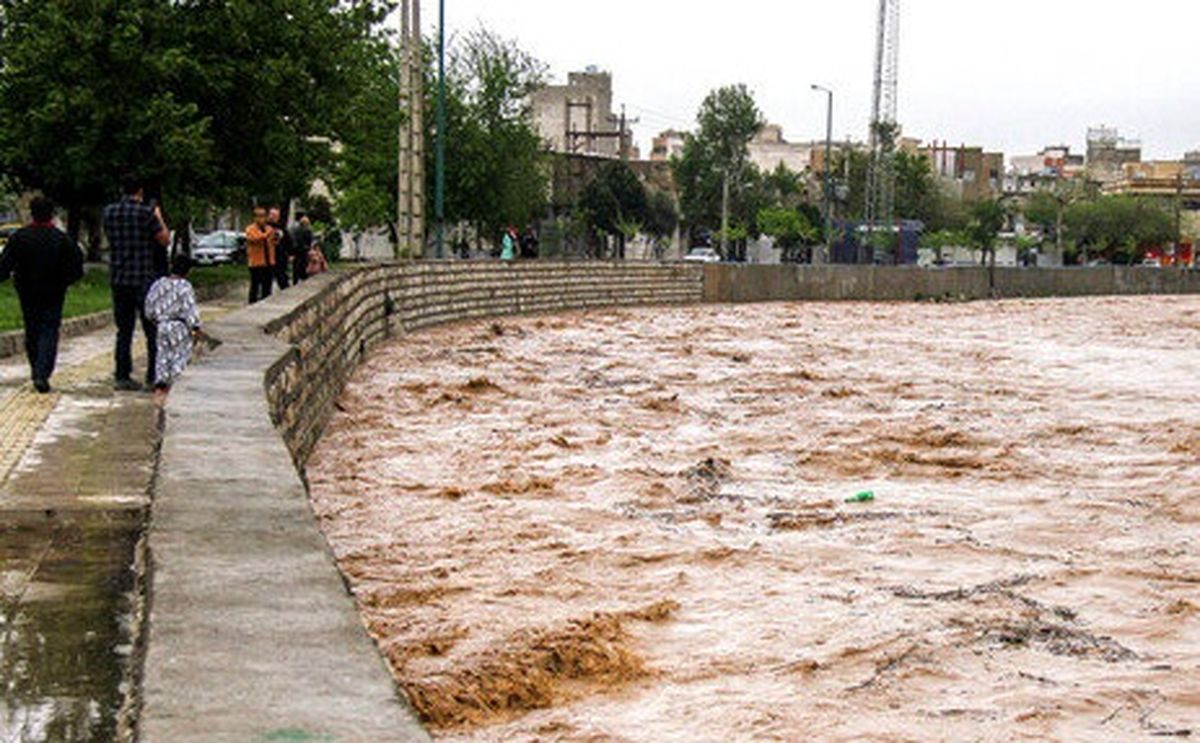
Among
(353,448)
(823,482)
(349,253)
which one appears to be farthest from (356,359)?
(349,253)

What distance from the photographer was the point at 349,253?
99312mm

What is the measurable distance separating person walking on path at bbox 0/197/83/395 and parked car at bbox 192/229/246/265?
49182 mm

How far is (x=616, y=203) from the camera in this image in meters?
107

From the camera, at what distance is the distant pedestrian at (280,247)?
2495 centimetres

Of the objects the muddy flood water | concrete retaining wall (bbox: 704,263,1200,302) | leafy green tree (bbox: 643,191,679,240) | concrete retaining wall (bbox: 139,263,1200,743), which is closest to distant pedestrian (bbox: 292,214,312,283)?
the muddy flood water

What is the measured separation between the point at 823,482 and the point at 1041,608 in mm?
5264

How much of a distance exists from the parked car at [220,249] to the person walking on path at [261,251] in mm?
39926

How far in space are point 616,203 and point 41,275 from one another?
92478 millimetres

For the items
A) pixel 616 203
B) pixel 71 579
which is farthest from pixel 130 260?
pixel 616 203

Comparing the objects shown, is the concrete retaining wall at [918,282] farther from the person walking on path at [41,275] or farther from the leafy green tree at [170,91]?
the person walking on path at [41,275]

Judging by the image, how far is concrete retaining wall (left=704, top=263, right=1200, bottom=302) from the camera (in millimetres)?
57844

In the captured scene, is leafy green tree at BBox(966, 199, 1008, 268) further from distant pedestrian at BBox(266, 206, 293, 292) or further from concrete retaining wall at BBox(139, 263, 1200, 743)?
concrete retaining wall at BBox(139, 263, 1200, 743)

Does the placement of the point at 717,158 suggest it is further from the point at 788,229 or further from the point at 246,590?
the point at 246,590

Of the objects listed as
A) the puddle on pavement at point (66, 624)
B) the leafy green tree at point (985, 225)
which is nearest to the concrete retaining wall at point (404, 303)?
the puddle on pavement at point (66, 624)
